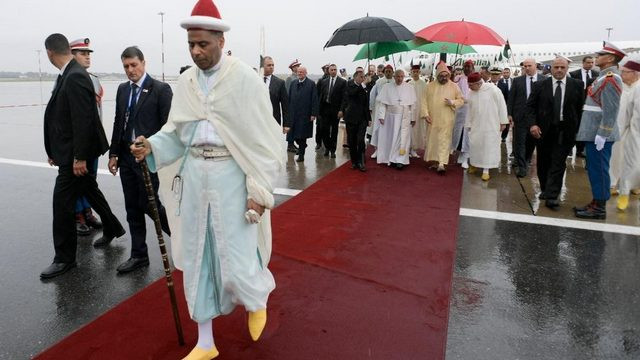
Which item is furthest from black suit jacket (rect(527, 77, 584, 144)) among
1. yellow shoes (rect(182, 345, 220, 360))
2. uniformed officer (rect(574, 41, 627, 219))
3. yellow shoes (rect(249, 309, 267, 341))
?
yellow shoes (rect(182, 345, 220, 360))

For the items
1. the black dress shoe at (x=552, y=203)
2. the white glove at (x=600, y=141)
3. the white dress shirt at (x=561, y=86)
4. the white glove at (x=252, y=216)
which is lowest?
the black dress shoe at (x=552, y=203)

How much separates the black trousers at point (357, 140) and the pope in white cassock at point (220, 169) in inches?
222

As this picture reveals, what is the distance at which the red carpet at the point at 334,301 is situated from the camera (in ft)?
9.26

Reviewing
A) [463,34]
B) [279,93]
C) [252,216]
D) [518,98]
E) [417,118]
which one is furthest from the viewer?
[417,118]

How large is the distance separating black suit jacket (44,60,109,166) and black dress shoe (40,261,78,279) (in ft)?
2.78

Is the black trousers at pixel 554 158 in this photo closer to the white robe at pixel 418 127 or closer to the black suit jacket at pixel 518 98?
the black suit jacket at pixel 518 98

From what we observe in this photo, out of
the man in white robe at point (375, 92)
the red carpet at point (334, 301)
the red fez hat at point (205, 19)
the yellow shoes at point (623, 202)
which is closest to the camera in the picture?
the red fez hat at point (205, 19)

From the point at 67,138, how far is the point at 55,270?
1.09 m

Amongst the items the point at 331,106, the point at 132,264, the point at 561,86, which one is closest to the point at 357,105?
the point at 331,106

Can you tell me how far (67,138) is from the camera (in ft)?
12.7

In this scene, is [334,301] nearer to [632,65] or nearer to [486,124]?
[632,65]

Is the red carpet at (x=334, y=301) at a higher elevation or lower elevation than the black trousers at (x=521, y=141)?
lower

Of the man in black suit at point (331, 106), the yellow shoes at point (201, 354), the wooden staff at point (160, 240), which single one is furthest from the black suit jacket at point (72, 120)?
the man in black suit at point (331, 106)

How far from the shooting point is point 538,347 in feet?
9.56
